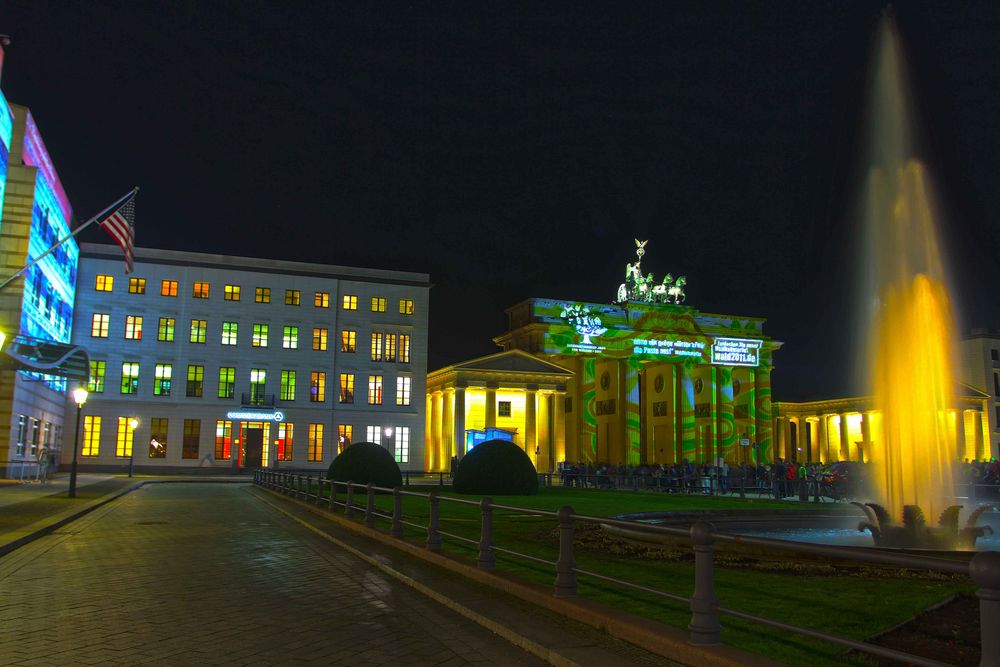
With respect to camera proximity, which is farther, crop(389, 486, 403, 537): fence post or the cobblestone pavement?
crop(389, 486, 403, 537): fence post

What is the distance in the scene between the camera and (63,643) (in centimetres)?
820

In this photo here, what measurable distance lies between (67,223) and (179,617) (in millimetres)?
52305

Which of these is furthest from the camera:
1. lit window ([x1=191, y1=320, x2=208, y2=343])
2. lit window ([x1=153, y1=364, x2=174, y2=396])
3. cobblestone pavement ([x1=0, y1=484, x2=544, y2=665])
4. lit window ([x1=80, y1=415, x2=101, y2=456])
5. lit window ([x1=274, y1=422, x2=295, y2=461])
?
lit window ([x1=274, y1=422, x2=295, y2=461])

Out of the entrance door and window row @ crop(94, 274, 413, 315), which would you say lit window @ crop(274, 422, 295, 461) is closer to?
the entrance door

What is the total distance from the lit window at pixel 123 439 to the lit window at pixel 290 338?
1283 centimetres

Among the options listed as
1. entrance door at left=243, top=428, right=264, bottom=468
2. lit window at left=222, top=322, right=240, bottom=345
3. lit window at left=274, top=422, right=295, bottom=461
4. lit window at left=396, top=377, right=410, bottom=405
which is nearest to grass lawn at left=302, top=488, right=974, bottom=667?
entrance door at left=243, top=428, right=264, bottom=468

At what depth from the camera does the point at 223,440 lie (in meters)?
65.5

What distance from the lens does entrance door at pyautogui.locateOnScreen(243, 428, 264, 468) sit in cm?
6556

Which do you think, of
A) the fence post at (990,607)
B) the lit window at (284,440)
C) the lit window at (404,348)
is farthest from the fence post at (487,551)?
the lit window at (404,348)

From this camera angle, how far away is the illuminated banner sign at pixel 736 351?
92312 mm

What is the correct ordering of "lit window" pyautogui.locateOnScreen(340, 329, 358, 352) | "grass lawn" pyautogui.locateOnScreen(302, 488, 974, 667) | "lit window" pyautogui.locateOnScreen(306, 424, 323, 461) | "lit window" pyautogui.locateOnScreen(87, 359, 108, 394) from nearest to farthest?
"grass lawn" pyautogui.locateOnScreen(302, 488, 974, 667), "lit window" pyautogui.locateOnScreen(87, 359, 108, 394), "lit window" pyautogui.locateOnScreen(306, 424, 323, 461), "lit window" pyautogui.locateOnScreen(340, 329, 358, 352)

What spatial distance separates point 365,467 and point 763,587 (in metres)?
22.9

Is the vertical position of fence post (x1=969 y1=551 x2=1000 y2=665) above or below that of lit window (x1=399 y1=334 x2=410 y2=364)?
below

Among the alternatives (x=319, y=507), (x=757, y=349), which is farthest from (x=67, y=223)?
(x=757, y=349)
